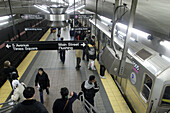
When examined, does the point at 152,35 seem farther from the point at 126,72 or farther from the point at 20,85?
the point at 20,85

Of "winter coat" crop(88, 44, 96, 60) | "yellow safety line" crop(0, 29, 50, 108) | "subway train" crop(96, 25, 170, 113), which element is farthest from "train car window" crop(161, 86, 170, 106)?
"yellow safety line" crop(0, 29, 50, 108)

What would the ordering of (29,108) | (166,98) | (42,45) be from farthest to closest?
(42,45) → (166,98) → (29,108)

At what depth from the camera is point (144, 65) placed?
3.47 m

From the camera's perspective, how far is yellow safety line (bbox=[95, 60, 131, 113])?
191 inches

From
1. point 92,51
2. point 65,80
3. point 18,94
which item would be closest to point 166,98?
point 18,94

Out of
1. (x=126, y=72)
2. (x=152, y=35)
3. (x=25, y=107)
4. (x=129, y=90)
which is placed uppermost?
(x=152, y=35)

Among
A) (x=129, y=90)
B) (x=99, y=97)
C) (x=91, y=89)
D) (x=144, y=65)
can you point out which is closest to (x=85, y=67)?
(x=99, y=97)

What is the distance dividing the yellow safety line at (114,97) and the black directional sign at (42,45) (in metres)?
2.57

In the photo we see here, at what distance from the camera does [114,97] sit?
5.48m

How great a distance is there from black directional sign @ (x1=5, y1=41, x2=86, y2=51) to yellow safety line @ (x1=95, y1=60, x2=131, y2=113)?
8.44 feet

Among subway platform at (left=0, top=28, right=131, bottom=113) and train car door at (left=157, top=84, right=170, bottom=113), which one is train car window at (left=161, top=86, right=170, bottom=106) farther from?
subway platform at (left=0, top=28, right=131, bottom=113)

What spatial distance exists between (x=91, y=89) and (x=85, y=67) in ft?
14.4

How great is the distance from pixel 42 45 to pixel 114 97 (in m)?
3.50

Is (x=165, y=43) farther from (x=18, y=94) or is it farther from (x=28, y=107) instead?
(x=18, y=94)
